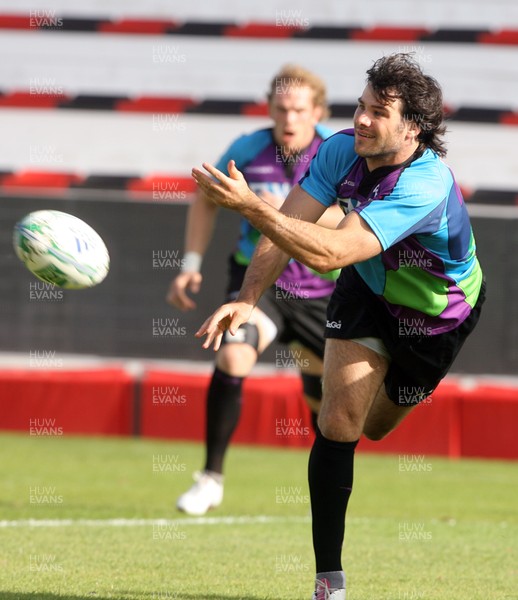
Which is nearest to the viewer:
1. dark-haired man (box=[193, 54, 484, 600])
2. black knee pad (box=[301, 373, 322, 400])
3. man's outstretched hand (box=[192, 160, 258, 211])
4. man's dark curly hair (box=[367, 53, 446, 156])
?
man's outstretched hand (box=[192, 160, 258, 211])

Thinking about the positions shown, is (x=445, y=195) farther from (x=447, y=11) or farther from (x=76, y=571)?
(x=447, y=11)

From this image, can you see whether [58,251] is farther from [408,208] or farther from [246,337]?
[246,337]

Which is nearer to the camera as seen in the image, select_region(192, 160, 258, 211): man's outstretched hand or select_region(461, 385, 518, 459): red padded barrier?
select_region(192, 160, 258, 211): man's outstretched hand

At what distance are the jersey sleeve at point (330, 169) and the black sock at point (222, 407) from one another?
277 centimetres

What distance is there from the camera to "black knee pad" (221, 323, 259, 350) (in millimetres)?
7520

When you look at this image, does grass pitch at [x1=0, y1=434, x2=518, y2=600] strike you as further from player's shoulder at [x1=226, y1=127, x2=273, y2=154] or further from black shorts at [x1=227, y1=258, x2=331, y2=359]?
player's shoulder at [x1=226, y1=127, x2=273, y2=154]

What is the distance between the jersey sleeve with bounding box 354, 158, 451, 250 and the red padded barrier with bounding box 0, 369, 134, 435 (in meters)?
7.31

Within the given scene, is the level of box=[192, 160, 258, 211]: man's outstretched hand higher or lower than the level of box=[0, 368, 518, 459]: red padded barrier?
higher

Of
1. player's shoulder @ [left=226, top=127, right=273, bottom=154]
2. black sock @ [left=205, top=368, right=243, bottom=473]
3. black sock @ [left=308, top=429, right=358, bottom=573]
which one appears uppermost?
player's shoulder @ [left=226, top=127, right=273, bottom=154]

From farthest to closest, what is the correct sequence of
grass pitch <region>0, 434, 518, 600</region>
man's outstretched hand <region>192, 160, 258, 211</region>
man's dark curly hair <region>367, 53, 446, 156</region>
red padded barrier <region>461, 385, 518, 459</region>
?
red padded barrier <region>461, 385, 518, 459</region> < grass pitch <region>0, 434, 518, 600</region> < man's dark curly hair <region>367, 53, 446, 156</region> < man's outstretched hand <region>192, 160, 258, 211</region>

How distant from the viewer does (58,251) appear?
505 centimetres

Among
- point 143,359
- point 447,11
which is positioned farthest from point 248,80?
point 143,359

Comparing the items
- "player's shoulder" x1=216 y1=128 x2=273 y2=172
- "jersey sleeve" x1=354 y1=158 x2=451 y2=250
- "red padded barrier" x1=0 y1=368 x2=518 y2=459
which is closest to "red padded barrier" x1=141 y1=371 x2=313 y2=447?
"red padded barrier" x1=0 y1=368 x2=518 y2=459

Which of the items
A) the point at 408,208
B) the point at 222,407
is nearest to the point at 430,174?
the point at 408,208
